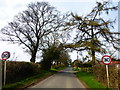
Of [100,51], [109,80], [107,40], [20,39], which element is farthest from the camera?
[20,39]

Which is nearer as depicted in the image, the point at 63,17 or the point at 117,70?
the point at 117,70

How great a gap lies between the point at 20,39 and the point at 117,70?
2752cm

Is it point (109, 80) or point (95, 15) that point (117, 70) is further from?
point (95, 15)

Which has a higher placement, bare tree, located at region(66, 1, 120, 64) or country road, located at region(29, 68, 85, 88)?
→ bare tree, located at region(66, 1, 120, 64)

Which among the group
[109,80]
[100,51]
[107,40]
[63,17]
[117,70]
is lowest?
[109,80]

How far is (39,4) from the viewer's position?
34.5m

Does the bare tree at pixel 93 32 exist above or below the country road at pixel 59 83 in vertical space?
above

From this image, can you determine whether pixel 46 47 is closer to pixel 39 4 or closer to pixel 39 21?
pixel 39 21

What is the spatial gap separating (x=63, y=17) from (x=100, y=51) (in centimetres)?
1442

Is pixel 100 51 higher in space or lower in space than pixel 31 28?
lower

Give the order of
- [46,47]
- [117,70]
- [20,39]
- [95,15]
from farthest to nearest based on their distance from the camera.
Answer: [46,47]
[20,39]
[95,15]
[117,70]

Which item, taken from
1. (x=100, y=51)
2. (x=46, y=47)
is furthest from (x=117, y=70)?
(x=46, y=47)

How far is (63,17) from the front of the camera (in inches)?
1383

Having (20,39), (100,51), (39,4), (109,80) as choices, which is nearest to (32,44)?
(20,39)
